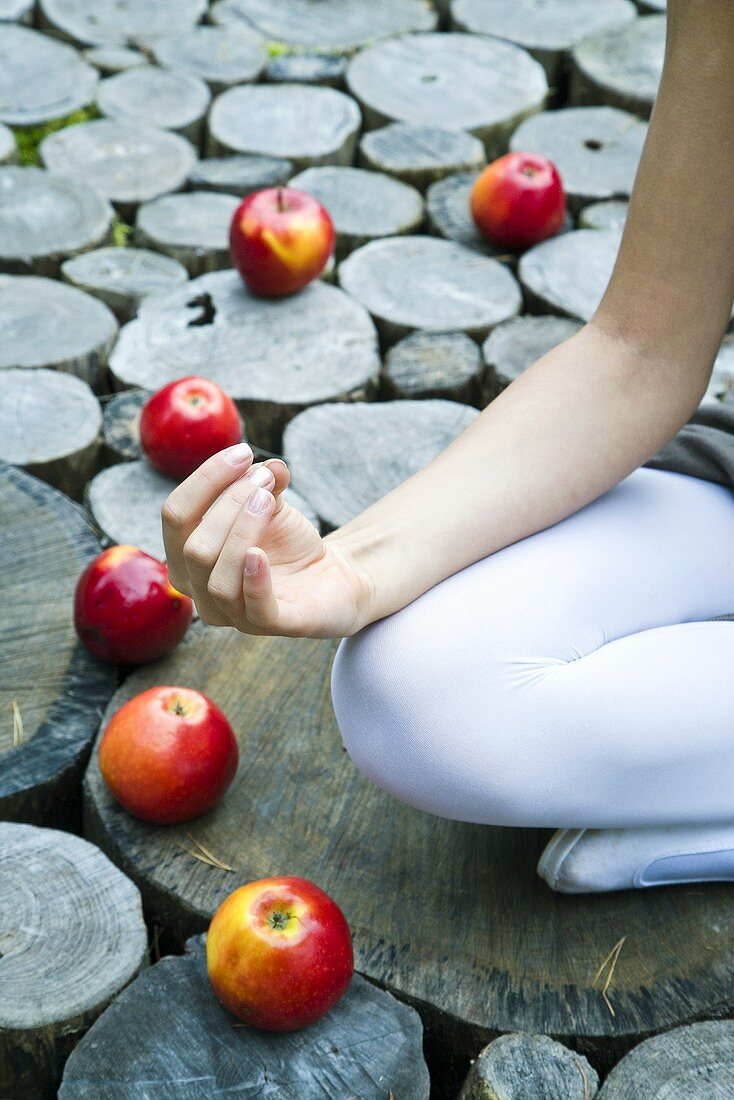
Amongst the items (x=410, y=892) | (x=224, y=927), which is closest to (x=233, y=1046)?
(x=224, y=927)

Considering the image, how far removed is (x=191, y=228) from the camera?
2.67 m

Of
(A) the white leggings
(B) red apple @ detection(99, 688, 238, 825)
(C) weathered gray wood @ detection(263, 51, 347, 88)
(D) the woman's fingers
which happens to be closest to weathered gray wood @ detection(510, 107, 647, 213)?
(C) weathered gray wood @ detection(263, 51, 347, 88)

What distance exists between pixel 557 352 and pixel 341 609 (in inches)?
17.6

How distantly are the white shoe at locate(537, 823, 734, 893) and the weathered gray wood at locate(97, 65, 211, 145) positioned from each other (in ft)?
7.78

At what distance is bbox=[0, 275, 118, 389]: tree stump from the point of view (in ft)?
7.21

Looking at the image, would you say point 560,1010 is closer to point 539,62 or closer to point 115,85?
point 115,85

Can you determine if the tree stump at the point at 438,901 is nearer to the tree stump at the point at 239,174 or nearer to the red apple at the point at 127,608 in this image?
the red apple at the point at 127,608

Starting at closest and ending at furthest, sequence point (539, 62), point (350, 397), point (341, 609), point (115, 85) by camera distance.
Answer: point (341, 609) < point (350, 397) < point (115, 85) < point (539, 62)

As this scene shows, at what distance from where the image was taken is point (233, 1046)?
3.93ft

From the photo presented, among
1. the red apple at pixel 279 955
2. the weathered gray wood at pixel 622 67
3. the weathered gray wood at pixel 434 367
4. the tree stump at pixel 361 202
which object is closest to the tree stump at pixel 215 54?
the tree stump at pixel 361 202

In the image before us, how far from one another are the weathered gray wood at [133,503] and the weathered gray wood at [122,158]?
3.54 feet

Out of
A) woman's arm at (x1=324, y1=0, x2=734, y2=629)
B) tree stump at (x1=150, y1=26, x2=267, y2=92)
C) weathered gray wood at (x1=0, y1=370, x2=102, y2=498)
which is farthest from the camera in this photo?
tree stump at (x1=150, y1=26, x2=267, y2=92)

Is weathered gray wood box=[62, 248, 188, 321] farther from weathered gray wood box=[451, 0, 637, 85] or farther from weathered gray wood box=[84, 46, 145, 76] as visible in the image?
weathered gray wood box=[451, 0, 637, 85]

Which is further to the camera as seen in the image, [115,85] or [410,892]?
[115,85]
